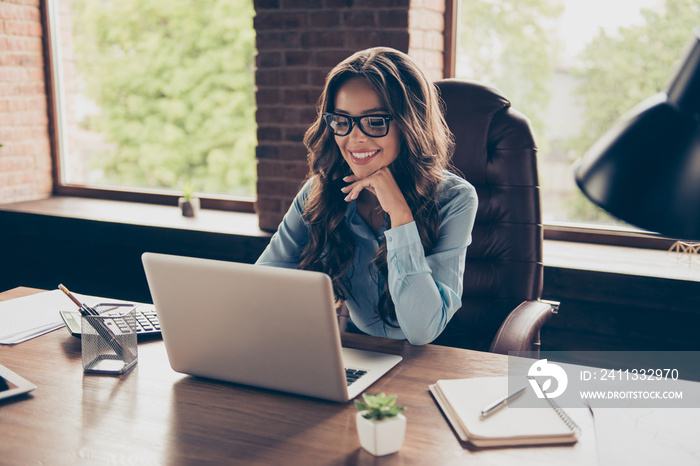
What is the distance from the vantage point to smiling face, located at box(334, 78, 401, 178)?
1.59m

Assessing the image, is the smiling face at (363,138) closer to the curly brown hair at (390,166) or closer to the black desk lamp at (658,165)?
the curly brown hair at (390,166)

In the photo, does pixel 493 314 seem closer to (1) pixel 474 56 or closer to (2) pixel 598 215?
(2) pixel 598 215

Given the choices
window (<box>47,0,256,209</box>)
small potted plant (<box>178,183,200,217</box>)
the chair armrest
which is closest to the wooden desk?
the chair armrest

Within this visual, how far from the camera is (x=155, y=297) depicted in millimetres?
1149

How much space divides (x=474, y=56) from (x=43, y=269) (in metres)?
2.31

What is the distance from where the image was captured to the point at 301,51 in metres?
2.59

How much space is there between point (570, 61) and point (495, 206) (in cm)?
95

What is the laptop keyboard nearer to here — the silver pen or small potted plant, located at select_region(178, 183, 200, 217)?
the silver pen

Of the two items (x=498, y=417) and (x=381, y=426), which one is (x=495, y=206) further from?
(x=381, y=426)

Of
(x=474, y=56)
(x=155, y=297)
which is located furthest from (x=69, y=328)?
(x=474, y=56)

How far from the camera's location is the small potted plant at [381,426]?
900 millimetres

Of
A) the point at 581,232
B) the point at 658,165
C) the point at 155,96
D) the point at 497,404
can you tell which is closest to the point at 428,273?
the point at 497,404

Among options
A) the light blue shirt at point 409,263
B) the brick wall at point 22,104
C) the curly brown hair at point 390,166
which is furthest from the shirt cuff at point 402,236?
the brick wall at point 22,104

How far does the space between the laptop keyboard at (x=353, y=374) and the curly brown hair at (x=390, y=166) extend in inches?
16.1
